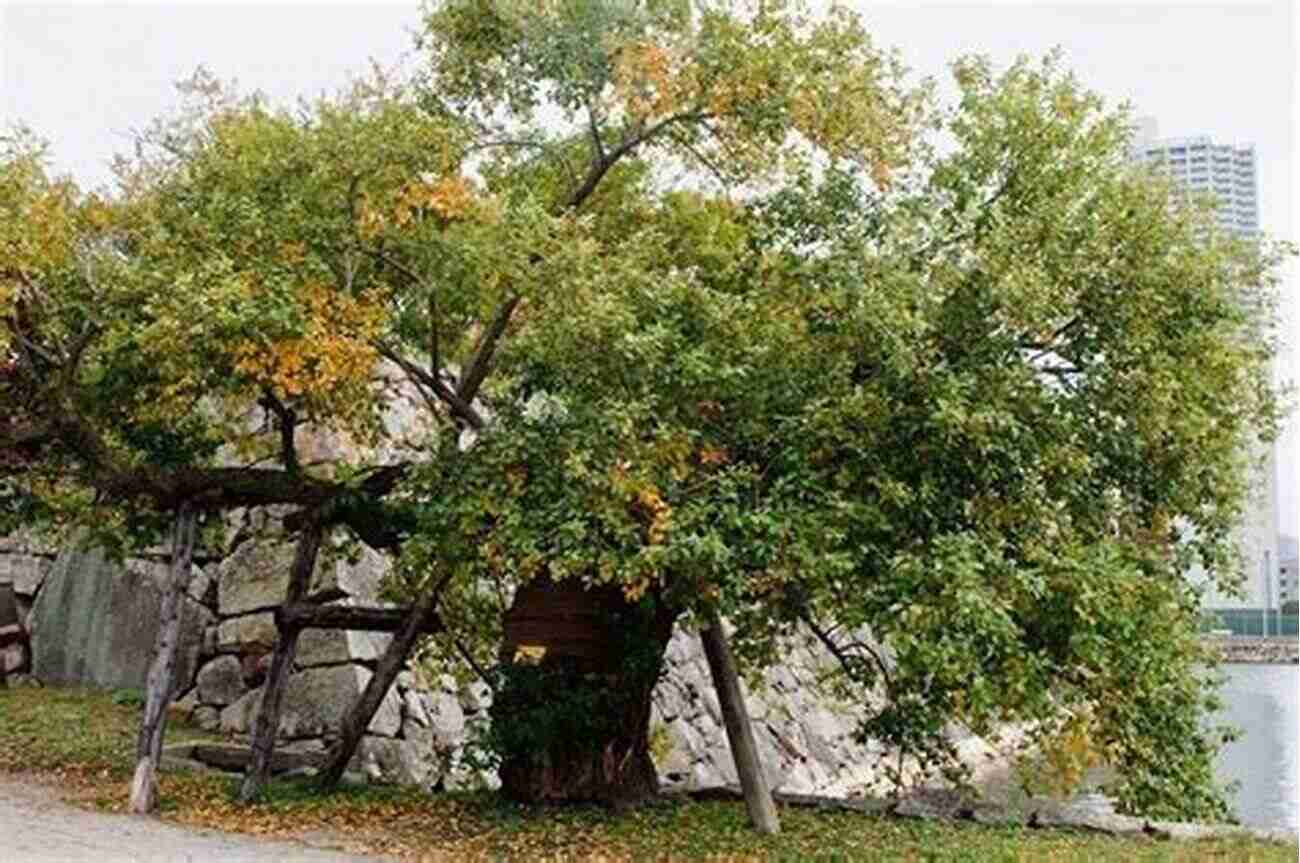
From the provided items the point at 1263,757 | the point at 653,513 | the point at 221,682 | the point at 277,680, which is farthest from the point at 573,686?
the point at 1263,757

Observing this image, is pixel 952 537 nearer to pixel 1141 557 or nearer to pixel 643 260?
pixel 1141 557

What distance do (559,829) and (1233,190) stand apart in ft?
29.1

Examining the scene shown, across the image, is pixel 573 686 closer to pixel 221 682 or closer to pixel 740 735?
pixel 740 735

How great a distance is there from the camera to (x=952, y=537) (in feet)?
29.3

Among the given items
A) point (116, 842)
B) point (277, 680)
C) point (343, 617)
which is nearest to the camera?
point (116, 842)

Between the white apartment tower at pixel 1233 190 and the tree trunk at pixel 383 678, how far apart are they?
21.3 feet

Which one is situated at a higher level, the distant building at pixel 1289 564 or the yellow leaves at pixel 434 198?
the yellow leaves at pixel 434 198

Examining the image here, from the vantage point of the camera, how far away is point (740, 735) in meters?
11.0

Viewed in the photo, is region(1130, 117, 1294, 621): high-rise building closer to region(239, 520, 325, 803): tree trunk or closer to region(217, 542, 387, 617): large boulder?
region(239, 520, 325, 803): tree trunk

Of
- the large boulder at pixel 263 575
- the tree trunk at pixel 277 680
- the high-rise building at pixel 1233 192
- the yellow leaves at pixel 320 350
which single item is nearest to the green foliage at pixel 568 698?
the tree trunk at pixel 277 680

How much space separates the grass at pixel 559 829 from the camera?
10141 millimetres

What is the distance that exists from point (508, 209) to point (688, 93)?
5.79 feet

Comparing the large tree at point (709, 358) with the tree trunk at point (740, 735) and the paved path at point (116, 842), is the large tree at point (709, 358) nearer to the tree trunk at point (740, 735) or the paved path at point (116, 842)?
the tree trunk at point (740, 735)

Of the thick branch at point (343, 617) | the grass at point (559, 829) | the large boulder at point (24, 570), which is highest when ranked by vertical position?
the large boulder at point (24, 570)
